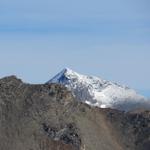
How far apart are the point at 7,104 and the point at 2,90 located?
455 centimetres

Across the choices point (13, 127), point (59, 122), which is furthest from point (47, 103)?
point (13, 127)

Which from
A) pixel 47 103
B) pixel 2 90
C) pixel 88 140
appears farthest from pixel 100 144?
pixel 2 90

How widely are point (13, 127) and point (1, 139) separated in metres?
5.48

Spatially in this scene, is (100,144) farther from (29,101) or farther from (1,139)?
(1,139)

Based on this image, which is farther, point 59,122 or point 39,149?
point 59,122

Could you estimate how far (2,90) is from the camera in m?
184

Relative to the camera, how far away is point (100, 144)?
198m

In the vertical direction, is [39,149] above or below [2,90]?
below

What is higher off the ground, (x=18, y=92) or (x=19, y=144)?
(x=18, y=92)

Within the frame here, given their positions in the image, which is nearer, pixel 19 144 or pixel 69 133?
pixel 19 144

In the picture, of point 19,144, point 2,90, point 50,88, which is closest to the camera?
point 19,144

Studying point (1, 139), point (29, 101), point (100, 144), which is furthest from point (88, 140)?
point (1, 139)

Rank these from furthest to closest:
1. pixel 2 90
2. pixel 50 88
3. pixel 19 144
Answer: pixel 50 88 < pixel 2 90 < pixel 19 144

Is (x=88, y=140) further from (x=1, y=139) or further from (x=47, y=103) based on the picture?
(x=1, y=139)
